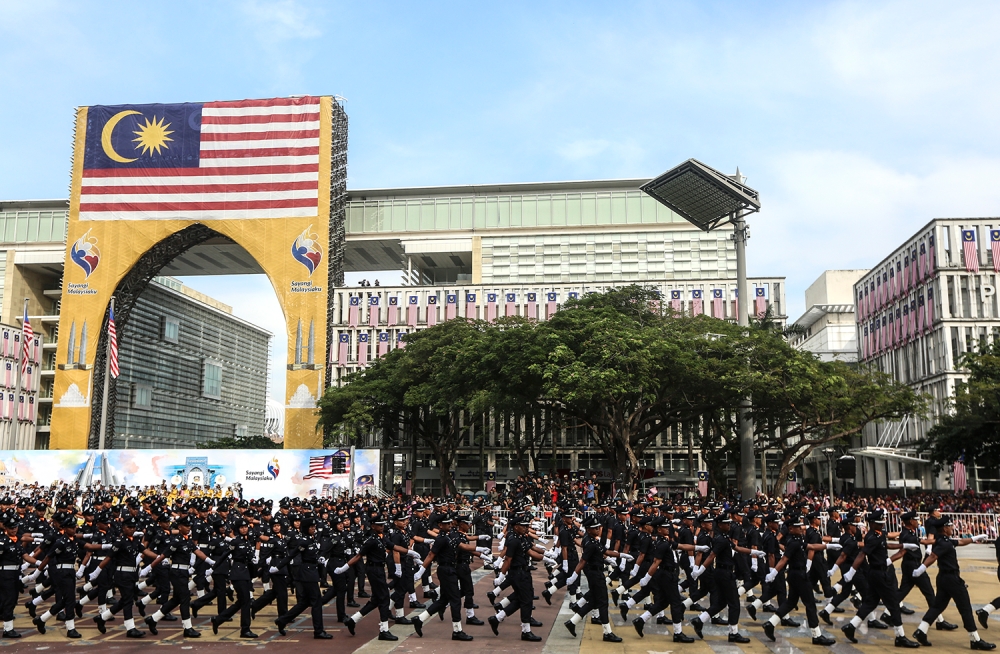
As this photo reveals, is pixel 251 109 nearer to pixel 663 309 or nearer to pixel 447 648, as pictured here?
pixel 663 309

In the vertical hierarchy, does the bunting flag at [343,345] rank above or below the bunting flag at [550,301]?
below

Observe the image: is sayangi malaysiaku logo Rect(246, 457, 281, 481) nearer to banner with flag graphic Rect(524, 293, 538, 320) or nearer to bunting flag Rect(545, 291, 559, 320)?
banner with flag graphic Rect(524, 293, 538, 320)

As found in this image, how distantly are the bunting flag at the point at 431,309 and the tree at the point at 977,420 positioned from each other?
126 feet

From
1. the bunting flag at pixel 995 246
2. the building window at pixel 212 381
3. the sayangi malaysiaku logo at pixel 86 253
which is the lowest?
the building window at pixel 212 381

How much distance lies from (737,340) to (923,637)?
92.3 ft

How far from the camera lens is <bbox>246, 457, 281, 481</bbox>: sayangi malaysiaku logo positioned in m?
41.9

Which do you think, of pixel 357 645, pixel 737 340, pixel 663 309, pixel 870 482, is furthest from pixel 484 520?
pixel 870 482

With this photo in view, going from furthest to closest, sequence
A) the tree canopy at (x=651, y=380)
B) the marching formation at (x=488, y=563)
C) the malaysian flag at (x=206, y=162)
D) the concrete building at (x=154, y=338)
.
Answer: the concrete building at (x=154, y=338) < the malaysian flag at (x=206, y=162) < the tree canopy at (x=651, y=380) < the marching formation at (x=488, y=563)

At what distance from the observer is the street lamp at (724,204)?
3566 cm

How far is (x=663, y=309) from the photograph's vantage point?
50281mm

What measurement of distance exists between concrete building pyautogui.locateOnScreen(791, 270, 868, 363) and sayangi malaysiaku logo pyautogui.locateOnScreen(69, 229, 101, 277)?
60.8 meters

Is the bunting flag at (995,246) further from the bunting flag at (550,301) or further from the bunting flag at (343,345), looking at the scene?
the bunting flag at (343,345)

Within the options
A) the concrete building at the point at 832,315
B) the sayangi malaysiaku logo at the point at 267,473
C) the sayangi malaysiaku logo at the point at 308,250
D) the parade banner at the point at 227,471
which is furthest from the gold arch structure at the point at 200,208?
the concrete building at the point at 832,315

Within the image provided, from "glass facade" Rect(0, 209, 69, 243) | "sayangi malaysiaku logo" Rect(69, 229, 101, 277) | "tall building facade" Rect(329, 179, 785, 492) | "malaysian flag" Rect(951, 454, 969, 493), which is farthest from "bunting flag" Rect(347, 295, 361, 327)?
"malaysian flag" Rect(951, 454, 969, 493)
